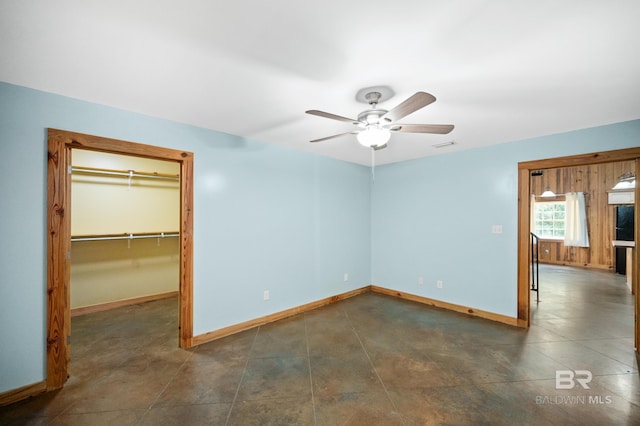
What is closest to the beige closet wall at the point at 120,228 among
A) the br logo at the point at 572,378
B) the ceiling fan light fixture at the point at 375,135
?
the ceiling fan light fixture at the point at 375,135

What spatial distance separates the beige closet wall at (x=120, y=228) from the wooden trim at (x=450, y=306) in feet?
12.5

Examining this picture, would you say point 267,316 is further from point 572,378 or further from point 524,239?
point 524,239

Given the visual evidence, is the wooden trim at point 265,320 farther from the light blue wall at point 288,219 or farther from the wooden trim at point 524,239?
the wooden trim at point 524,239

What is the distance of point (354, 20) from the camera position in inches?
50.1

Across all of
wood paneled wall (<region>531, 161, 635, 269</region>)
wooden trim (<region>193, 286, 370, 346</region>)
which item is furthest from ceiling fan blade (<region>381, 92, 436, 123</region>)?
wood paneled wall (<region>531, 161, 635, 269</region>)

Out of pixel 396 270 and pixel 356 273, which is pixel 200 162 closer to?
pixel 356 273

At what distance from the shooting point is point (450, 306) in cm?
384

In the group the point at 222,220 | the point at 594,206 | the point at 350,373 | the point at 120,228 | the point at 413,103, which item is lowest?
the point at 350,373

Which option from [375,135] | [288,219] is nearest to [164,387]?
[288,219]

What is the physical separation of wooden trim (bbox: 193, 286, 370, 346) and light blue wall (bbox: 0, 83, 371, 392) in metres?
0.07

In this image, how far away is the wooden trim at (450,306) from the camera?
334cm

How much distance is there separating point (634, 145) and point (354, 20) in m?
3.30

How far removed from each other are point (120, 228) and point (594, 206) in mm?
10970

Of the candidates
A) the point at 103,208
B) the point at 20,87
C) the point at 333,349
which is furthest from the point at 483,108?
the point at 103,208
